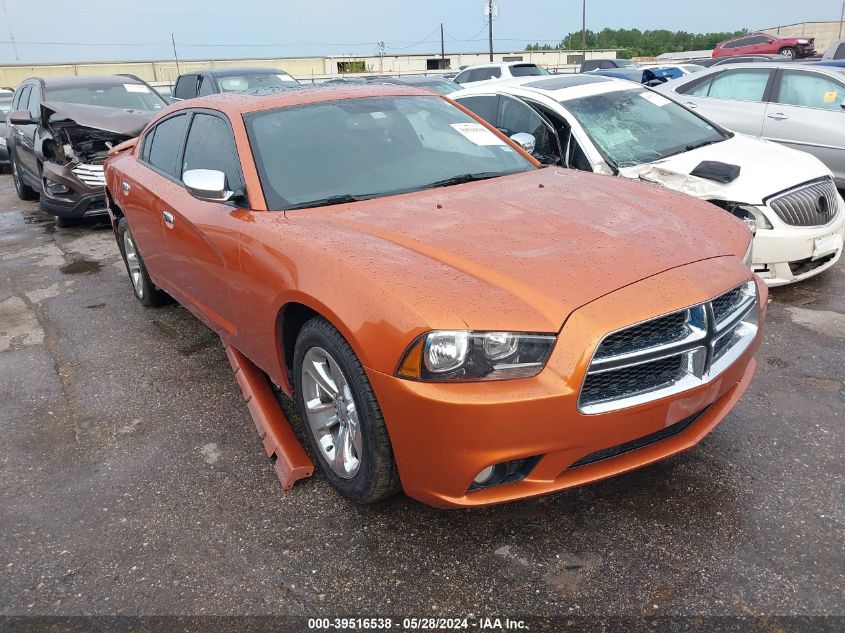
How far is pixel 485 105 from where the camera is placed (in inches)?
249

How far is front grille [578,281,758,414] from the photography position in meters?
2.18

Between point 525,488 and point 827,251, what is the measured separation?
→ 383cm

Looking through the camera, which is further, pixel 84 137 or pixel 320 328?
pixel 84 137

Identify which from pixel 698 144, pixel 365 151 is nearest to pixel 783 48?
pixel 698 144

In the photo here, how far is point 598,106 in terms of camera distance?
18.7 ft

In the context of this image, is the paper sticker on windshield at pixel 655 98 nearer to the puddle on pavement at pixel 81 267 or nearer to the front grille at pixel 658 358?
the front grille at pixel 658 358

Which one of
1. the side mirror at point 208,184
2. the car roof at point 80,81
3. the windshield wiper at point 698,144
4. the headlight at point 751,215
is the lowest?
the headlight at point 751,215

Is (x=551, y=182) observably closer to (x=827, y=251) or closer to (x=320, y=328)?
(x=320, y=328)

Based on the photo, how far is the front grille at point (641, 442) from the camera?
2297 mm

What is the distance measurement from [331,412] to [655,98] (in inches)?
184

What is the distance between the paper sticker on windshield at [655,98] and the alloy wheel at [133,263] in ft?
14.7

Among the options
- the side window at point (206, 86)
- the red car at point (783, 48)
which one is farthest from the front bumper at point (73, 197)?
the red car at point (783, 48)

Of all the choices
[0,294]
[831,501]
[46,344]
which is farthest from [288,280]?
[0,294]

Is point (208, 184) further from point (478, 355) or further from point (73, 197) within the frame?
point (73, 197)
